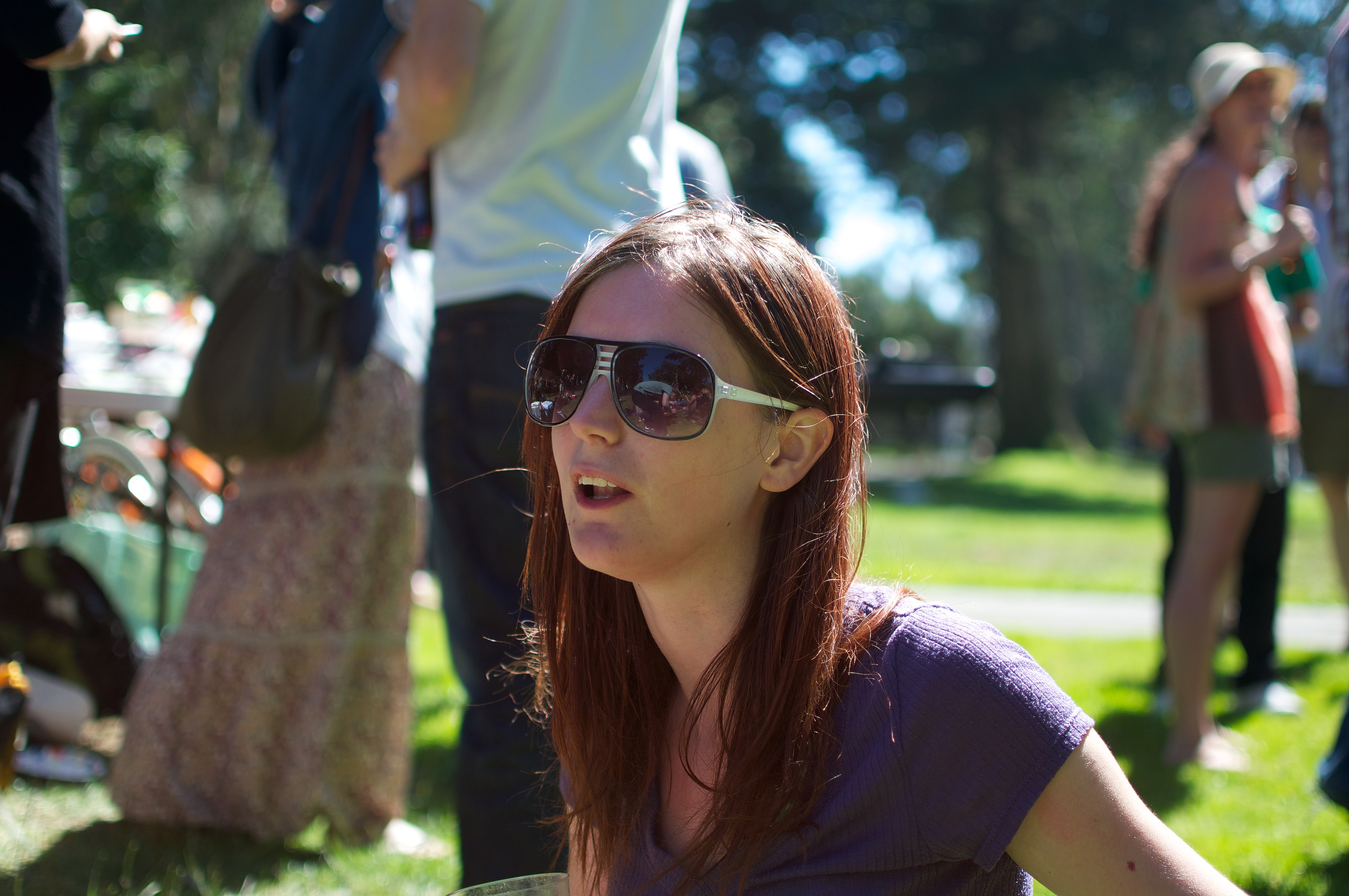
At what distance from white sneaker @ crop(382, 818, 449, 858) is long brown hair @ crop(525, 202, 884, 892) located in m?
1.44

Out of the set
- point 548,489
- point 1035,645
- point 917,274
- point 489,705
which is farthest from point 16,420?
A: point 917,274

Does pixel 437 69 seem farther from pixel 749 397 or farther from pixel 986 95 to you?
pixel 986 95

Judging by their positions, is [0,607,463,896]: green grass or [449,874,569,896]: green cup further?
[0,607,463,896]: green grass

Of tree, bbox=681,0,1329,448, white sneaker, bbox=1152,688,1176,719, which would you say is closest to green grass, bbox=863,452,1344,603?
white sneaker, bbox=1152,688,1176,719

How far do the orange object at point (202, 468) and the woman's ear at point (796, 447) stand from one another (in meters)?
4.12

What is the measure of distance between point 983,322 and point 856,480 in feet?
199

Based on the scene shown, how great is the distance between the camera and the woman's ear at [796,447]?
1324mm

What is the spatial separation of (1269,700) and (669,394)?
3671 mm

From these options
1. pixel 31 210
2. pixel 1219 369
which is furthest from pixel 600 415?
pixel 1219 369

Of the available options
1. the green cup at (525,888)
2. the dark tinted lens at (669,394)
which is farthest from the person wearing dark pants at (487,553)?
the dark tinted lens at (669,394)

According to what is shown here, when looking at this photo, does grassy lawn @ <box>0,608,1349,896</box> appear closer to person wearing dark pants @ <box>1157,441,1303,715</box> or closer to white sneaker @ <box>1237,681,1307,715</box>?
white sneaker @ <box>1237,681,1307,715</box>

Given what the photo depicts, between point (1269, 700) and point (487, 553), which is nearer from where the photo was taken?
point (487, 553)

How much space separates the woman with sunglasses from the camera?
116 centimetres

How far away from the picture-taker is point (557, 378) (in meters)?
1.38
